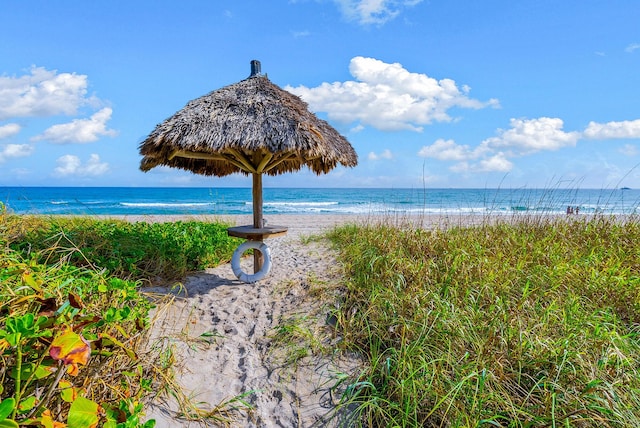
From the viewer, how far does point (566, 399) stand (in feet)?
7.89

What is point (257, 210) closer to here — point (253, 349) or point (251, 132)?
point (251, 132)

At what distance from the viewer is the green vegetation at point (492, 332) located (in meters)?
2.42

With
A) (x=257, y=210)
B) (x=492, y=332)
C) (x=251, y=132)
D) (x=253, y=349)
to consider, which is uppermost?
(x=251, y=132)

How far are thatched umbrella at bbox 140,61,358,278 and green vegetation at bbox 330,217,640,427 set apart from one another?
1.61 m

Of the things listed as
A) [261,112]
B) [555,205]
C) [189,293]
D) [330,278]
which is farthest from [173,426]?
[555,205]

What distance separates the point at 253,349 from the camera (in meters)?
3.48

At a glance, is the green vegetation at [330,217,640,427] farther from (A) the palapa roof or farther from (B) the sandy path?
(A) the palapa roof

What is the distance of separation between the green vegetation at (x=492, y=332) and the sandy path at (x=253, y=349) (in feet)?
1.00

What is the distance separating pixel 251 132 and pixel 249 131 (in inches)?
1.2

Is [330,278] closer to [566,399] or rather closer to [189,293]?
[189,293]

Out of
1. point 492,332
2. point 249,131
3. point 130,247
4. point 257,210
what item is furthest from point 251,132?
point 492,332

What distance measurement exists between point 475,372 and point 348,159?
138 inches

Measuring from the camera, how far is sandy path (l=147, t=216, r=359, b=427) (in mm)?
2736

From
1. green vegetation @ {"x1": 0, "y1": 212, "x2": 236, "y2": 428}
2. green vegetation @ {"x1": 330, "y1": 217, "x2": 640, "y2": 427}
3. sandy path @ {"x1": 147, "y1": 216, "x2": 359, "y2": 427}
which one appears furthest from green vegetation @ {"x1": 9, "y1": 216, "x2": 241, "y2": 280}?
green vegetation @ {"x1": 330, "y1": 217, "x2": 640, "y2": 427}
